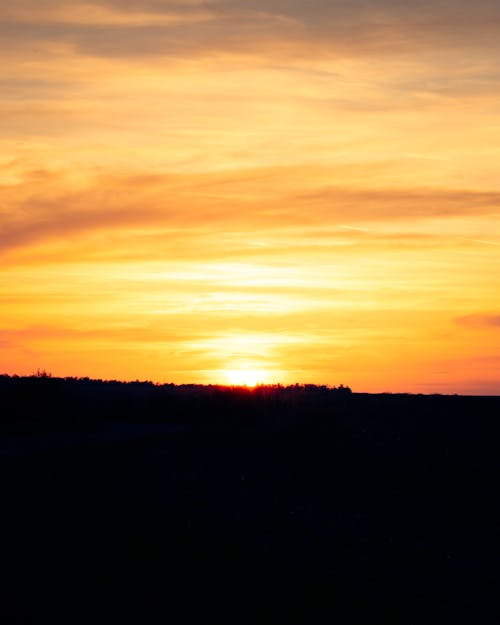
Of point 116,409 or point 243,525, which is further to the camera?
point 116,409

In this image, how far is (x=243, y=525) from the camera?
20.7 meters

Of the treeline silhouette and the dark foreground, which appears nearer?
the dark foreground

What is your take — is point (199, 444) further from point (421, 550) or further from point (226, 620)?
point (226, 620)

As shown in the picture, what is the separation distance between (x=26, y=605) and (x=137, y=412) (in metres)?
31.7

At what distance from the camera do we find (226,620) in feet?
46.4

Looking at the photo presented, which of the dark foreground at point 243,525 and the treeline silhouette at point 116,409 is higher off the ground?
the treeline silhouette at point 116,409

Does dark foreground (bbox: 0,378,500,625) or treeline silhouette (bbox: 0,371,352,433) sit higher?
treeline silhouette (bbox: 0,371,352,433)

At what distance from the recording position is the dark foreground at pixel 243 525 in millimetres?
15148

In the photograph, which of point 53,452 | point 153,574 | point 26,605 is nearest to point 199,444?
point 53,452

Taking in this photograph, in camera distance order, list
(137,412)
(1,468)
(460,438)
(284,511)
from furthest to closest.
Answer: (137,412), (460,438), (1,468), (284,511)

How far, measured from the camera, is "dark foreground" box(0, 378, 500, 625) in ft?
49.7

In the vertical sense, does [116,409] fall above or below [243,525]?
above

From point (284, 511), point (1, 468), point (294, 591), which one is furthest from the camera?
point (1, 468)

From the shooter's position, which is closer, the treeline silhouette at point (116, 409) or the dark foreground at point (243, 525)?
the dark foreground at point (243, 525)
